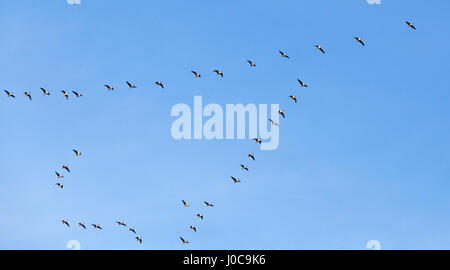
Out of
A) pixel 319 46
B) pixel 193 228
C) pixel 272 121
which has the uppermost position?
pixel 319 46

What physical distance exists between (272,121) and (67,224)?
4213 centimetres
